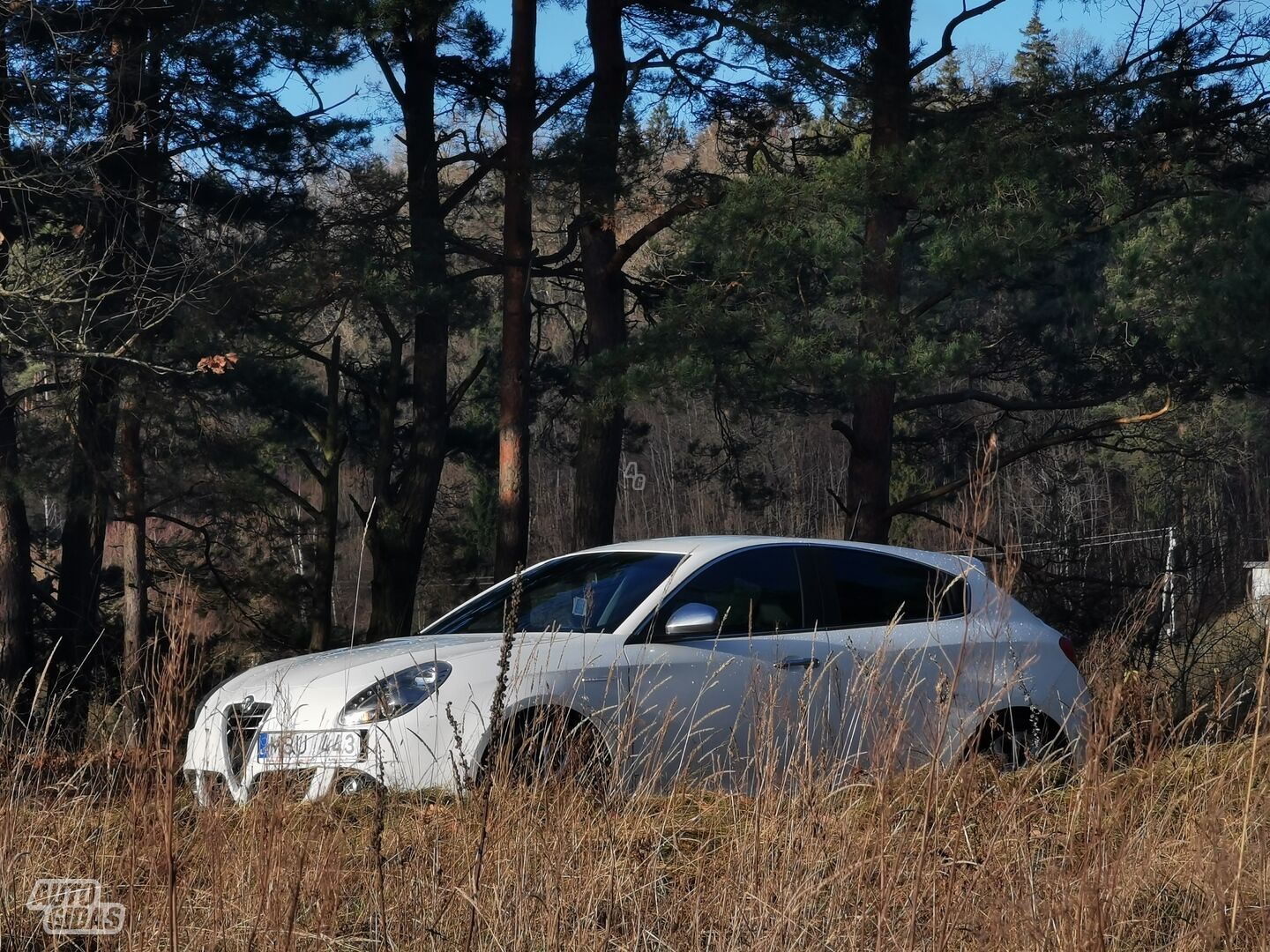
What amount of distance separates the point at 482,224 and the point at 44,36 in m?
7.82

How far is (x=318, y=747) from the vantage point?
5.06 metres

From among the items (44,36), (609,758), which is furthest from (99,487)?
(609,758)

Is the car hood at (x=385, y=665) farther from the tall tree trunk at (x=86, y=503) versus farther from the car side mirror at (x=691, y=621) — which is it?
the tall tree trunk at (x=86, y=503)

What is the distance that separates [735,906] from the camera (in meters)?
3.73

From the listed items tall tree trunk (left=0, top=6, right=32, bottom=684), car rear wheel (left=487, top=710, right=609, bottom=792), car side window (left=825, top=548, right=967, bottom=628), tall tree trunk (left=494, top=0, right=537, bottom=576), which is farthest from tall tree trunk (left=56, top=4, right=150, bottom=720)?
car rear wheel (left=487, top=710, right=609, bottom=792)

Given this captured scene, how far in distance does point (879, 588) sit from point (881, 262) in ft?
24.1

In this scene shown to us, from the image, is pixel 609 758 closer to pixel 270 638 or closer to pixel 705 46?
pixel 705 46

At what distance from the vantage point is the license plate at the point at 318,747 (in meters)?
4.43

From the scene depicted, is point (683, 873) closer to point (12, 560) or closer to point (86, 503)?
point (86, 503)

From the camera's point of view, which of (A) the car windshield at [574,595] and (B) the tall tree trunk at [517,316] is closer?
(A) the car windshield at [574,595]

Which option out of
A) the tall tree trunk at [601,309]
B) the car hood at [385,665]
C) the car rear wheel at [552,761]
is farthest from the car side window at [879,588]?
the tall tree trunk at [601,309]

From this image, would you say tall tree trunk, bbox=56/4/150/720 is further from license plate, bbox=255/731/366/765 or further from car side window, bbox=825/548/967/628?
license plate, bbox=255/731/366/765

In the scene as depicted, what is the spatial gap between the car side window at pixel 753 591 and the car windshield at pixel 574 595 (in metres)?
0.19

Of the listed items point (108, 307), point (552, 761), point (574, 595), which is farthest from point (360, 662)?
point (108, 307)
